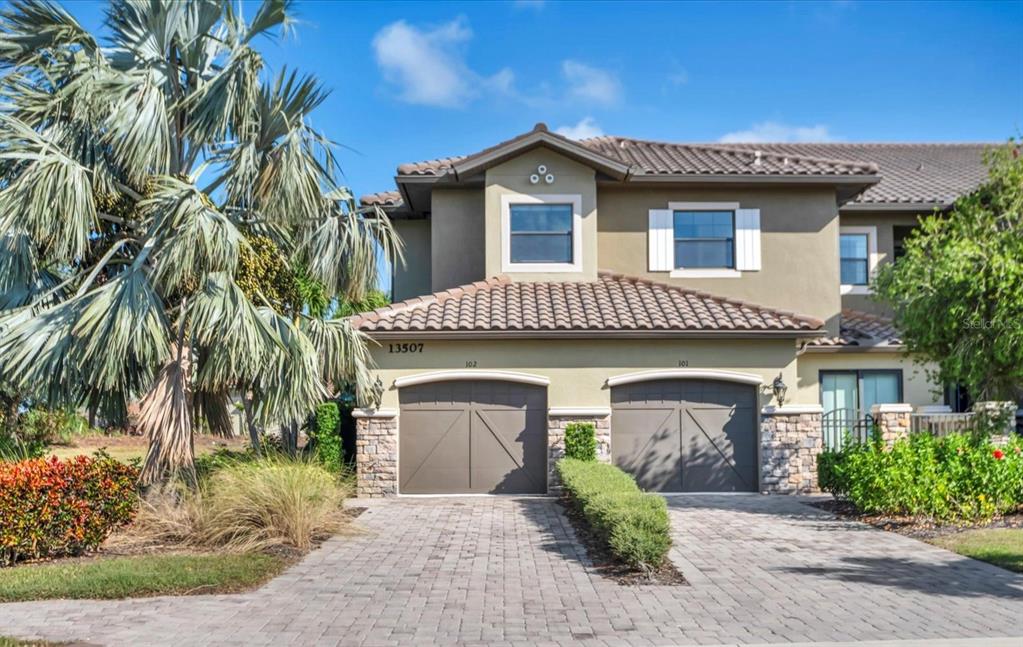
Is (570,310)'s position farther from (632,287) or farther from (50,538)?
(50,538)

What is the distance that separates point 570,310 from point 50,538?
10.3m

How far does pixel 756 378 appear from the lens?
17938 millimetres

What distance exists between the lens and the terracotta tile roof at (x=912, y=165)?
72.9ft

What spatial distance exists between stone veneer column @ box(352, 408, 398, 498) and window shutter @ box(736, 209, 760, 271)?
28.3 ft

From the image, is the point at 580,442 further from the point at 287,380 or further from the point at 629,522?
the point at 629,522

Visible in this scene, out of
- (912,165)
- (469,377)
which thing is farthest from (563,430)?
(912,165)

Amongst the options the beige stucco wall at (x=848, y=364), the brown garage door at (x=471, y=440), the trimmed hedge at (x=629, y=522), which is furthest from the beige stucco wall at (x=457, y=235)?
the trimmed hedge at (x=629, y=522)

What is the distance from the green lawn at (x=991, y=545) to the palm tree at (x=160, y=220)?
9.09 m

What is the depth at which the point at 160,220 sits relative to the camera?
12.8 meters

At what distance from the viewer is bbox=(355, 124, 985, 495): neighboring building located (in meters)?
17.8

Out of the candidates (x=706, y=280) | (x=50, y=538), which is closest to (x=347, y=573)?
(x=50, y=538)

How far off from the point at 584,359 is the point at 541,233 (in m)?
3.45

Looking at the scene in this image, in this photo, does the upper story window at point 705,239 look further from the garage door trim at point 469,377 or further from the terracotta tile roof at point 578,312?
the garage door trim at point 469,377

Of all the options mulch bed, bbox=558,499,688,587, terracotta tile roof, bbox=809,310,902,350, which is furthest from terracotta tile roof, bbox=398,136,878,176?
mulch bed, bbox=558,499,688,587
